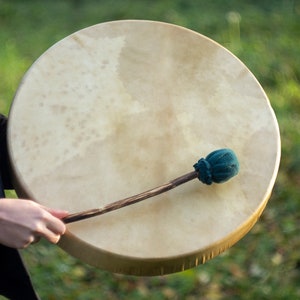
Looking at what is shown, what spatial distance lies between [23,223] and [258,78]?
8.35 feet

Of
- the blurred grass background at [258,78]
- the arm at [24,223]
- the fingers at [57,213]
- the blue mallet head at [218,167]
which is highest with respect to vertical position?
the arm at [24,223]

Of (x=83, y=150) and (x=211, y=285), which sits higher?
(x=83, y=150)

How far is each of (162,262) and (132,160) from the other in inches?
9.5

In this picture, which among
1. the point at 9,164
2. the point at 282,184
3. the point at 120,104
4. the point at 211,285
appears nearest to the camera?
the point at 9,164

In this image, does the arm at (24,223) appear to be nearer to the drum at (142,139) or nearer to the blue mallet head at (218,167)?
the drum at (142,139)

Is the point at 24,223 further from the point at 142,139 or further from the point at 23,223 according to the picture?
the point at 142,139

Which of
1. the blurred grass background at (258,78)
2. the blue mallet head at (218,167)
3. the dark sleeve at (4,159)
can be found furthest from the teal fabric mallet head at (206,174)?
the blurred grass background at (258,78)

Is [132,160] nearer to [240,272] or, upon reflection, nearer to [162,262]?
[162,262]

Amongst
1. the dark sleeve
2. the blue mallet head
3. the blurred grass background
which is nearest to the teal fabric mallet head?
the blue mallet head

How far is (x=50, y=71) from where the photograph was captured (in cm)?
157

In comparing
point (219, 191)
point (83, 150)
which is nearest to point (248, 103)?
point (219, 191)

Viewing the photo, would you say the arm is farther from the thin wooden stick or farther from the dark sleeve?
the dark sleeve

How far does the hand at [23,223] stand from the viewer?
1245 millimetres

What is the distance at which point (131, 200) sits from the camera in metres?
1.38
